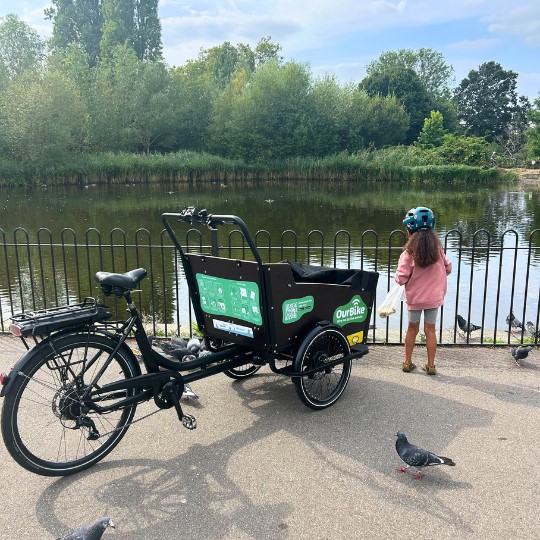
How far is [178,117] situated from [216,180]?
12.7 m

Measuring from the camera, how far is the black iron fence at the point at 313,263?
638 cm

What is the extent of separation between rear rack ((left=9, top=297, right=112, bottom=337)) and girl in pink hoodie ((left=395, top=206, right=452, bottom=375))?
2.73 metres

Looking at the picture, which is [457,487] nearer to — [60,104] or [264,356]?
[264,356]

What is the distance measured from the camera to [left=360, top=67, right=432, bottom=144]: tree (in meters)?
65.0

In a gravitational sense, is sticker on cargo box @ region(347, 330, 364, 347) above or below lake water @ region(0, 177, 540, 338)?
above

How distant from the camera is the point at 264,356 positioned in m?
4.10

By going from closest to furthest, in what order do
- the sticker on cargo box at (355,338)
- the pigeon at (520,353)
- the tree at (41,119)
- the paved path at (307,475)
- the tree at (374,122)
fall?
the paved path at (307,475)
the sticker on cargo box at (355,338)
the pigeon at (520,353)
the tree at (41,119)
the tree at (374,122)

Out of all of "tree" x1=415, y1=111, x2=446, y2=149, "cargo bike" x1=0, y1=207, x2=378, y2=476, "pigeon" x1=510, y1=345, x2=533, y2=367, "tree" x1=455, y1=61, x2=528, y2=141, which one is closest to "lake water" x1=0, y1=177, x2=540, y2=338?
"pigeon" x1=510, y1=345, x2=533, y2=367

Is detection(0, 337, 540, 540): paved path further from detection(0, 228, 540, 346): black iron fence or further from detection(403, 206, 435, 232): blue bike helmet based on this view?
detection(0, 228, 540, 346): black iron fence

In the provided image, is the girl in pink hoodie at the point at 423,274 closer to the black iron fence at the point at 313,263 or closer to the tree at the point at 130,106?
the black iron fence at the point at 313,263

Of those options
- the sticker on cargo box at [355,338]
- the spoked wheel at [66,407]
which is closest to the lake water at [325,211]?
the sticker on cargo box at [355,338]

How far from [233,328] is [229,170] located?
39056 millimetres

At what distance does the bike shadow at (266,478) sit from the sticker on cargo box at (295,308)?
2.66 feet

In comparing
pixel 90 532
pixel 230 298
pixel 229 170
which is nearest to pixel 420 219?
pixel 230 298
